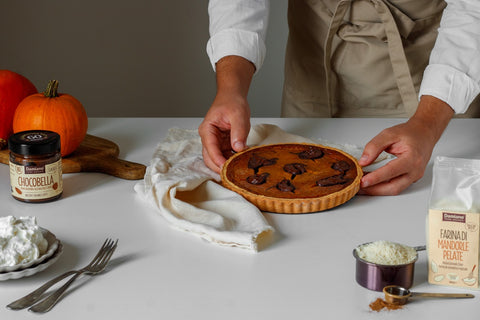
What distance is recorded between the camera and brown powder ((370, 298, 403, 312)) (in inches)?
35.3

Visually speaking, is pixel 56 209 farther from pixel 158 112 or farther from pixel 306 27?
pixel 158 112

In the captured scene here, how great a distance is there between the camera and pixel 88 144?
152 cm

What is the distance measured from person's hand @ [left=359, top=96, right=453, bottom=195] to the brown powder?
0.38 m

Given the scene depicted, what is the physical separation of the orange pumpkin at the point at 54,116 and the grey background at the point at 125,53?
1.55m

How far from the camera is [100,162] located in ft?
4.65

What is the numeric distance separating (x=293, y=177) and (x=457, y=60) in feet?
1.68

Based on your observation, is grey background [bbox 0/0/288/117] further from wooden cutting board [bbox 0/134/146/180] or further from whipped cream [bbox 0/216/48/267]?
whipped cream [bbox 0/216/48/267]

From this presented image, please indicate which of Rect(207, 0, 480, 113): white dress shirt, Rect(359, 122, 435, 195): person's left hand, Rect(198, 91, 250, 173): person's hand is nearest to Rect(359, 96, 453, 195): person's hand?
Rect(359, 122, 435, 195): person's left hand

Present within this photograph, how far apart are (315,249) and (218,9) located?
84cm

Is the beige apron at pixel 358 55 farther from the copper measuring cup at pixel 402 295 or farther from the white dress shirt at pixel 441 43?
the copper measuring cup at pixel 402 295

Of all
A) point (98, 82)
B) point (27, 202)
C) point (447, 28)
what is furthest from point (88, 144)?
point (98, 82)

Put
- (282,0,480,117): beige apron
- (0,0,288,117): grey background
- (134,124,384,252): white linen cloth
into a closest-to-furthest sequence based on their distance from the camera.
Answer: (134,124,384,252): white linen cloth < (282,0,480,117): beige apron < (0,0,288,117): grey background

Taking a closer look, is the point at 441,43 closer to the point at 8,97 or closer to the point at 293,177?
the point at 293,177

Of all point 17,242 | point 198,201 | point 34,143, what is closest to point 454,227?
point 198,201
